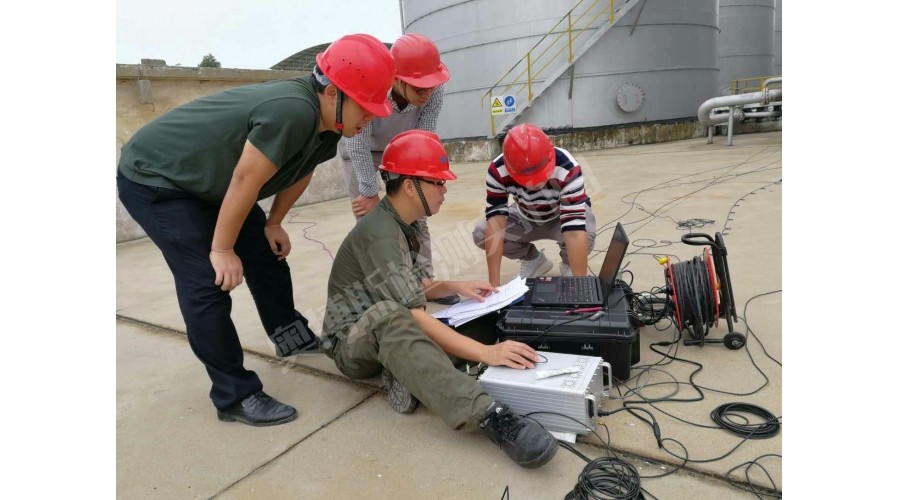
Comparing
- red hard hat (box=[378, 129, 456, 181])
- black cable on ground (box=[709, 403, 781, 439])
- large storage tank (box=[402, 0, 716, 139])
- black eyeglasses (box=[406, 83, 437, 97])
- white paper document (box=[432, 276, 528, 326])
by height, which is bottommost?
black cable on ground (box=[709, 403, 781, 439])

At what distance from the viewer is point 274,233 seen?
250cm

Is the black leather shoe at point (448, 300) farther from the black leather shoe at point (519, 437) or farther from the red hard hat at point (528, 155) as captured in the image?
the black leather shoe at point (519, 437)

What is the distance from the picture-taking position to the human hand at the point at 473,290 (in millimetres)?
2455

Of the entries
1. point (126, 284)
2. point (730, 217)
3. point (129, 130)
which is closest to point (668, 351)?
point (730, 217)

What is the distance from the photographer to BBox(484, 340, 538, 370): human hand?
1.96 meters

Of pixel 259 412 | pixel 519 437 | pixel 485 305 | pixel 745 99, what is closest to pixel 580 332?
pixel 485 305

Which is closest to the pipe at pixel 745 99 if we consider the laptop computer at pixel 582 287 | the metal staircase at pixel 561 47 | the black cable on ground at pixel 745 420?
the metal staircase at pixel 561 47

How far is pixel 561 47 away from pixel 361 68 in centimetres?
1183

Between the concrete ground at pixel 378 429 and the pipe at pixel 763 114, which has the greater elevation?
the pipe at pixel 763 114

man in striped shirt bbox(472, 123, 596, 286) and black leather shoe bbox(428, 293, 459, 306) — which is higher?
man in striped shirt bbox(472, 123, 596, 286)

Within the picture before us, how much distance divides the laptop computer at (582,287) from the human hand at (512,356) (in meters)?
0.34

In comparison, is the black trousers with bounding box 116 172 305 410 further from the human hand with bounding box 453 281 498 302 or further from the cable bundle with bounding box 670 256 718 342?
the cable bundle with bounding box 670 256 718 342

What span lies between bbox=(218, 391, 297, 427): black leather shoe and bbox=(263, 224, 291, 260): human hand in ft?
2.18

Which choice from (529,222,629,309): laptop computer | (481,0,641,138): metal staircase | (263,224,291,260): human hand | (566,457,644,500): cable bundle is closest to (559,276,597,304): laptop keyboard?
(529,222,629,309): laptop computer
